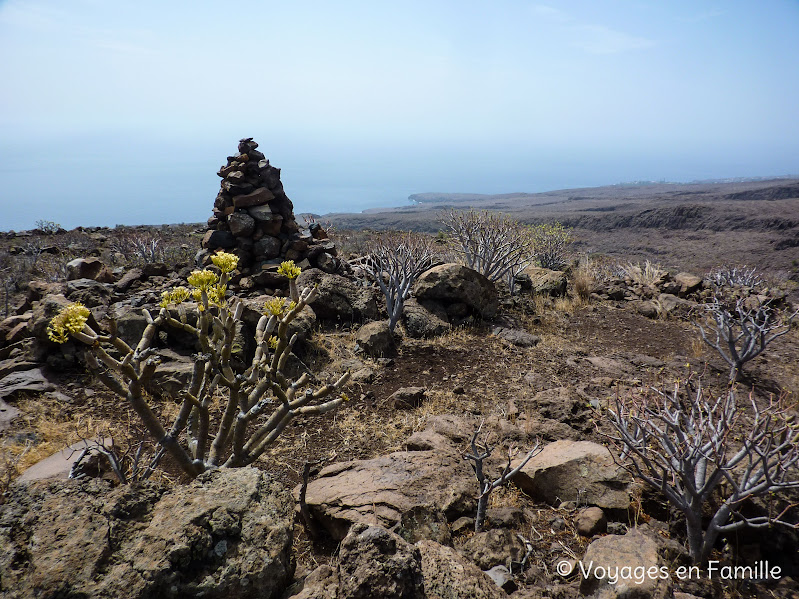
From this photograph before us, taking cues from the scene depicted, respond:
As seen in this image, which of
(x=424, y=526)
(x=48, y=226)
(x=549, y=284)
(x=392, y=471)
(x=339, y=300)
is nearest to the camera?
(x=424, y=526)

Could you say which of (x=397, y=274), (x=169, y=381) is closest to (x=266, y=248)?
(x=397, y=274)

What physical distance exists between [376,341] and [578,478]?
4.06 metres

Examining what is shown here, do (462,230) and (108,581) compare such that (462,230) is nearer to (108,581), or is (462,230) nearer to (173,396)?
(173,396)

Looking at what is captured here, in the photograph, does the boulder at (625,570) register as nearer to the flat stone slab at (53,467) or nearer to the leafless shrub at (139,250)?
the flat stone slab at (53,467)

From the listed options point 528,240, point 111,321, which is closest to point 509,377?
point 111,321

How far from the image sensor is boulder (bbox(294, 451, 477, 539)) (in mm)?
3100

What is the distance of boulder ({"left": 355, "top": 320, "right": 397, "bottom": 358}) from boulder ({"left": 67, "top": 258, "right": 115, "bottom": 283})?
625cm

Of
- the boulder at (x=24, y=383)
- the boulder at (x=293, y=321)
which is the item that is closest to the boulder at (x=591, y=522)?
the boulder at (x=293, y=321)

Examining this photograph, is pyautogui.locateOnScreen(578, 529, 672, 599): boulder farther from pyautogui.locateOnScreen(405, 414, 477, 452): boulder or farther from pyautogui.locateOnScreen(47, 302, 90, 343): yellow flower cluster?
pyautogui.locateOnScreen(47, 302, 90, 343): yellow flower cluster

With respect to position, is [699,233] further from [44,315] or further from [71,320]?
[71,320]

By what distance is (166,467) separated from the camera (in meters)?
4.12

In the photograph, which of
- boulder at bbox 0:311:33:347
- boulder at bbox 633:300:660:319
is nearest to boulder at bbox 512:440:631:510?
boulder at bbox 633:300:660:319

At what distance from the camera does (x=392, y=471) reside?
11.5 feet

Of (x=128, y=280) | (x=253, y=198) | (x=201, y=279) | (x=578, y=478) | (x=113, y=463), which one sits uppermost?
(x=253, y=198)
